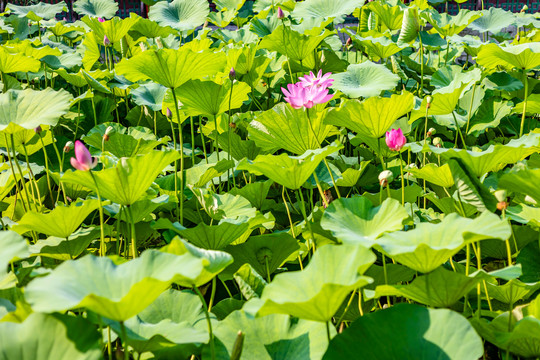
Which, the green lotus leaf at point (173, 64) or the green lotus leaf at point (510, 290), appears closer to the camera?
the green lotus leaf at point (510, 290)

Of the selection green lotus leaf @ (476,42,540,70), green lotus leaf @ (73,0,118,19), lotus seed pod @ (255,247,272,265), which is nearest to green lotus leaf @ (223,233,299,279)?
lotus seed pod @ (255,247,272,265)

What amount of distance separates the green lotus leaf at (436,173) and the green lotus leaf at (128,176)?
1.73 feet

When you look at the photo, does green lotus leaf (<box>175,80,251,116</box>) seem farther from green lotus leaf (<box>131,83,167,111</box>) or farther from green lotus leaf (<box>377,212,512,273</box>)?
green lotus leaf (<box>377,212,512,273</box>)

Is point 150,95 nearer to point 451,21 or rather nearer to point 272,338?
point 272,338

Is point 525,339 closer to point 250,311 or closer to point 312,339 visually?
point 312,339

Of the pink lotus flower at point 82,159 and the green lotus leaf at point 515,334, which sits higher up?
the pink lotus flower at point 82,159

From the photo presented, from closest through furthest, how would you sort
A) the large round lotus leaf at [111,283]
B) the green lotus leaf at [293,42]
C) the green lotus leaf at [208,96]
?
the large round lotus leaf at [111,283], the green lotus leaf at [208,96], the green lotus leaf at [293,42]

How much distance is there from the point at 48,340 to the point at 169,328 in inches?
7.7

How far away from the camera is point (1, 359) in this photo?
670 mm

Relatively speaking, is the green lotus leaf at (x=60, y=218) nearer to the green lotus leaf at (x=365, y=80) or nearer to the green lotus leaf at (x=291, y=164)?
the green lotus leaf at (x=291, y=164)

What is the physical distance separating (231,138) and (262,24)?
0.90 metres

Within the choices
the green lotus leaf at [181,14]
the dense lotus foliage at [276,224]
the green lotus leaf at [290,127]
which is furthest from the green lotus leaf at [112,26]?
the green lotus leaf at [290,127]

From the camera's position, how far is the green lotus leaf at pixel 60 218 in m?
1.07

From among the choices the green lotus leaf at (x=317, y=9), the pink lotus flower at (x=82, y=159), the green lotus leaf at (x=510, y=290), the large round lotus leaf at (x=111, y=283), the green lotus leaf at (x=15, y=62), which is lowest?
the green lotus leaf at (x=510, y=290)
